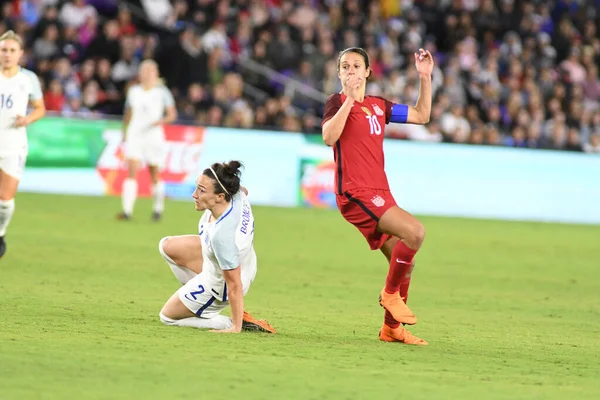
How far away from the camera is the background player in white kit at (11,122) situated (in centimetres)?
1074

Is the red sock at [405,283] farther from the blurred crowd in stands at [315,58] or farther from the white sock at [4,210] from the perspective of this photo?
the blurred crowd in stands at [315,58]

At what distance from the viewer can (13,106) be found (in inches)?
426

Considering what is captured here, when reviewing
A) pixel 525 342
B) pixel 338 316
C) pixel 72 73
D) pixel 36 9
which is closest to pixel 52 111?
pixel 72 73

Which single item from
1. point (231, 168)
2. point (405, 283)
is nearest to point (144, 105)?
point (231, 168)

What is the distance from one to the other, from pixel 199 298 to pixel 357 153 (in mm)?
1494

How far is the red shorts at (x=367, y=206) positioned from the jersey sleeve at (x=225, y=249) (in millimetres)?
946

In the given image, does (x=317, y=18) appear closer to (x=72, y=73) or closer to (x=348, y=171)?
(x=72, y=73)

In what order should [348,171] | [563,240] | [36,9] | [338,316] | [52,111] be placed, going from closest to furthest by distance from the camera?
[348,171], [338,316], [563,240], [52,111], [36,9]

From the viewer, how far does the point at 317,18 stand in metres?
24.3

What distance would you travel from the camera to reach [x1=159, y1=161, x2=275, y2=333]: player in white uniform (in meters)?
7.35

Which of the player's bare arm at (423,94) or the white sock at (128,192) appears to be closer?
the player's bare arm at (423,94)

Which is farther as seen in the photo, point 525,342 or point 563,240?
point 563,240

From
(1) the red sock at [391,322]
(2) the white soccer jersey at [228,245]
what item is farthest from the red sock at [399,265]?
(2) the white soccer jersey at [228,245]

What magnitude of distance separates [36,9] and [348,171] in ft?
50.9
